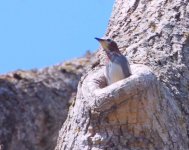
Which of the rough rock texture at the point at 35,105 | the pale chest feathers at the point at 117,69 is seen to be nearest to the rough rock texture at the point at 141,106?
the pale chest feathers at the point at 117,69

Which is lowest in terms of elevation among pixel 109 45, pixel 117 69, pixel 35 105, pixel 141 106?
pixel 141 106

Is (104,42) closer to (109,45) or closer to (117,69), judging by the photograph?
(109,45)

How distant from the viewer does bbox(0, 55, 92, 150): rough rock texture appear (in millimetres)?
11523

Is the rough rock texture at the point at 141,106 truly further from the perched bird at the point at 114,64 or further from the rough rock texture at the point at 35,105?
the rough rock texture at the point at 35,105

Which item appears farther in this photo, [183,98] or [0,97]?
[0,97]

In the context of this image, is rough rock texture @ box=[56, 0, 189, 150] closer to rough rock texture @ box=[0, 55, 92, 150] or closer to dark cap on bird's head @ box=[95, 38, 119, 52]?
dark cap on bird's head @ box=[95, 38, 119, 52]

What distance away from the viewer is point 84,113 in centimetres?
405

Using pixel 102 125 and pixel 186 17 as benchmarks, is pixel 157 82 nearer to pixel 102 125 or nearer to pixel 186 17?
pixel 102 125

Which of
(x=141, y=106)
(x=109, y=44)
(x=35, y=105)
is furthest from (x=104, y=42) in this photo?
(x=35, y=105)

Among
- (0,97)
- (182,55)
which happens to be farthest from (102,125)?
(0,97)

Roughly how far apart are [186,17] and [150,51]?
1.17ft

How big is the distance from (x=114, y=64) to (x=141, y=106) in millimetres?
291

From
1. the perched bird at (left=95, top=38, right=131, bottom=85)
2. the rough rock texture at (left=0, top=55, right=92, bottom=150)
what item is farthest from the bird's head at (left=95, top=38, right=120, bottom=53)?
the rough rock texture at (left=0, top=55, right=92, bottom=150)

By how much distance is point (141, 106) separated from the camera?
3.92 meters
